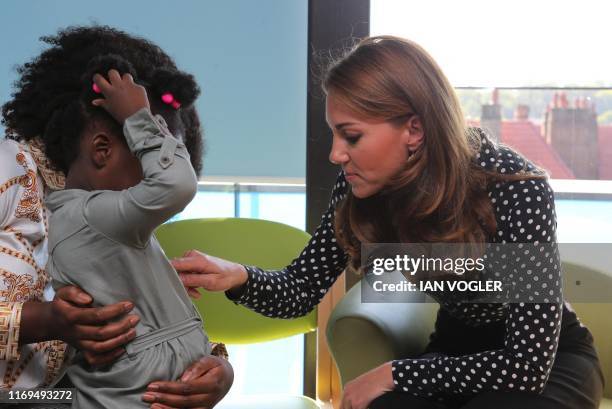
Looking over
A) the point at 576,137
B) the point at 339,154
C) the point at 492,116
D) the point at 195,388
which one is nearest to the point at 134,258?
the point at 195,388

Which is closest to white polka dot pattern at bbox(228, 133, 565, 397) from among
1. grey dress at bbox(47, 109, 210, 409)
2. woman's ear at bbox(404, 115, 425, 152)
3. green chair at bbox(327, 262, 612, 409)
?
woman's ear at bbox(404, 115, 425, 152)

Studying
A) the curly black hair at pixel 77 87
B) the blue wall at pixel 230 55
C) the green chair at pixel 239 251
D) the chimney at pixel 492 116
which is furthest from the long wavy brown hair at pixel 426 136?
the chimney at pixel 492 116

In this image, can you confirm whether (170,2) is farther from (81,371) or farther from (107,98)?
(81,371)

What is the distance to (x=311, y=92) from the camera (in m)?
2.58

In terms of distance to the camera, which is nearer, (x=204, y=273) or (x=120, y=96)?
(x=120, y=96)

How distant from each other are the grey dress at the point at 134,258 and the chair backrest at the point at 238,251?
2.73ft

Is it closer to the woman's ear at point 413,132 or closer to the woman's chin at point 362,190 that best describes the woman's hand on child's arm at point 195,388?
the woman's chin at point 362,190

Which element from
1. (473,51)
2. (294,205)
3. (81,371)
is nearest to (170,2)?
(294,205)

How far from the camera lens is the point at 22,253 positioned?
132 centimetres

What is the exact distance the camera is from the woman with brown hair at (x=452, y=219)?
1467mm

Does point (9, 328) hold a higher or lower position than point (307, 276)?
higher

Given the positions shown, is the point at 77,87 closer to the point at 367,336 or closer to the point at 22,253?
the point at 22,253

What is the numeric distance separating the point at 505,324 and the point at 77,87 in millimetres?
963

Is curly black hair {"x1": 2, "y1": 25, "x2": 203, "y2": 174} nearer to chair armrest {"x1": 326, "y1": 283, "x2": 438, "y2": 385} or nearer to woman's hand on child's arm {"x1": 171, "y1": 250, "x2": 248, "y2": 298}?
woman's hand on child's arm {"x1": 171, "y1": 250, "x2": 248, "y2": 298}
